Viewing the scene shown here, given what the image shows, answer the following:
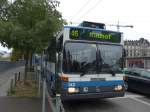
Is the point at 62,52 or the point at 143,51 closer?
the point at 62,52

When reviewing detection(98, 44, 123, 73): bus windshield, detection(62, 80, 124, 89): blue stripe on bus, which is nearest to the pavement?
detection(62, 80, 124, 89): blue stripe on bus

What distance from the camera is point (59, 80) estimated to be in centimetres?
998

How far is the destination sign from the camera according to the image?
9953 mm

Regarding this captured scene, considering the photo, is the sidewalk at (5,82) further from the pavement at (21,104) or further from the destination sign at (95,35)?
the destination sign at (95,35)

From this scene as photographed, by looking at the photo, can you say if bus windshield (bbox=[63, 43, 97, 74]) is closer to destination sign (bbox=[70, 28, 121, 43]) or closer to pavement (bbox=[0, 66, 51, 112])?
destination sign (bbox=[70, 28, 121, 43])

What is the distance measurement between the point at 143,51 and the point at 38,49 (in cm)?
12725

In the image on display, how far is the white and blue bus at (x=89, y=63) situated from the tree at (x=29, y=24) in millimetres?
3698

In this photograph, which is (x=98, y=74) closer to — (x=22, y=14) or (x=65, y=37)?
(x=65, y=37)

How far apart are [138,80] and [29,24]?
20.9 feet

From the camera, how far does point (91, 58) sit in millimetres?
9938

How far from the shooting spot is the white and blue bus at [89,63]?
9664 millimetres

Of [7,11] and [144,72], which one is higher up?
[7,11]

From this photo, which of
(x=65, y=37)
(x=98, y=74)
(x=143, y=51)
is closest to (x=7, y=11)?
(x=65, y=37)

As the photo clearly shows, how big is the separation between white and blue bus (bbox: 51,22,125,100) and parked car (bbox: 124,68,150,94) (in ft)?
12.0
